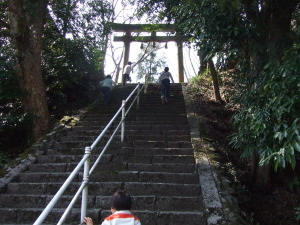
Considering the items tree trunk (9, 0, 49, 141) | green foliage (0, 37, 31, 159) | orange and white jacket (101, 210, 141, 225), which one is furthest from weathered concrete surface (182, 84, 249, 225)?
green foliage (0, 37, 31, 159)

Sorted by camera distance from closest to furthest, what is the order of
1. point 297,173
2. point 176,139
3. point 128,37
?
point 297,173 < point 176,139 < point 128,37

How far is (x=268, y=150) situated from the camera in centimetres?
390

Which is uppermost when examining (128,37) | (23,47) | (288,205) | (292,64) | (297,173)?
(128,37)

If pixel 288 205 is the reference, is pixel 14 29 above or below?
above

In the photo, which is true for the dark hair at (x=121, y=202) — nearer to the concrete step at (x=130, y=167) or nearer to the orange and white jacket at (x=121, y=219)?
the orange and white jacket at (x=121, y=219)

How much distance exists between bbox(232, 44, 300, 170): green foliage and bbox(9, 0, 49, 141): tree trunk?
5177 mm

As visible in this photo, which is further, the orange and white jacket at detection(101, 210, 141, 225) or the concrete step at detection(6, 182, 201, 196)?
the concrete step at detection(6, 182, 201, 196)

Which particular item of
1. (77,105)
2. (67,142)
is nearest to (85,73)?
(77,105)

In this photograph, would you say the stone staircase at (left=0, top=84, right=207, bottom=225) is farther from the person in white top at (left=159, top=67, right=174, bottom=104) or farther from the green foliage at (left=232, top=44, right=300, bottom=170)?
the person in white top at (left=159, top=67, right=174, bottom=104)

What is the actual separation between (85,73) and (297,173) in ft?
24.5

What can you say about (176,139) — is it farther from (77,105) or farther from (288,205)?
(77,105)

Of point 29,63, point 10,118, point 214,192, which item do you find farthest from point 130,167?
point 29,63

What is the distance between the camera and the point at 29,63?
25.7 ft

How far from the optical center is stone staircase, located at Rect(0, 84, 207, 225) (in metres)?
4.18
